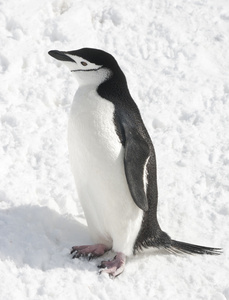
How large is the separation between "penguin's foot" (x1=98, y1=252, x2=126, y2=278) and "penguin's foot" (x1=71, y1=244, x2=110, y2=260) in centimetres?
10

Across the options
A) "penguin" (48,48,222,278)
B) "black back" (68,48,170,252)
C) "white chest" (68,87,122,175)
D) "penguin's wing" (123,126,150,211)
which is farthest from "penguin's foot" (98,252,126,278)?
"white chest" (68,87,122,175)

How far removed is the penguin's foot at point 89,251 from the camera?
10.6 feet

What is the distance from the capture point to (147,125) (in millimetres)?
4578

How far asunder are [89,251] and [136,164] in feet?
1.87

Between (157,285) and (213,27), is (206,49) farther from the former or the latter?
(157,285)

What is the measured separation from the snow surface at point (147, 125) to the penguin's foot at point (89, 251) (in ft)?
0.17

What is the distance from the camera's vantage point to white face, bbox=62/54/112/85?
10.9ft

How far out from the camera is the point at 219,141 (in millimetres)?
4551

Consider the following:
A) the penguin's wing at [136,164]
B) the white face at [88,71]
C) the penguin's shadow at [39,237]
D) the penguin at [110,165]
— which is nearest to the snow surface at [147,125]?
the penguin's shadow at [39,237]

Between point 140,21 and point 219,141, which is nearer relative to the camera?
point 219,141

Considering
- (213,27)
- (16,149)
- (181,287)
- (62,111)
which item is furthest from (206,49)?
(181,287)

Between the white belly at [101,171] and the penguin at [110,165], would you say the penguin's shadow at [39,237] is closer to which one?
the penguin at [110,165]

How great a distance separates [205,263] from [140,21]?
2.81m

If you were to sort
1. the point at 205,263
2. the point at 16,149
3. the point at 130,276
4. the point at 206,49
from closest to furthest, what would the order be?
the point at 130,276 < the point at 205,263 < the point at 16,149 < the point at 206,49
